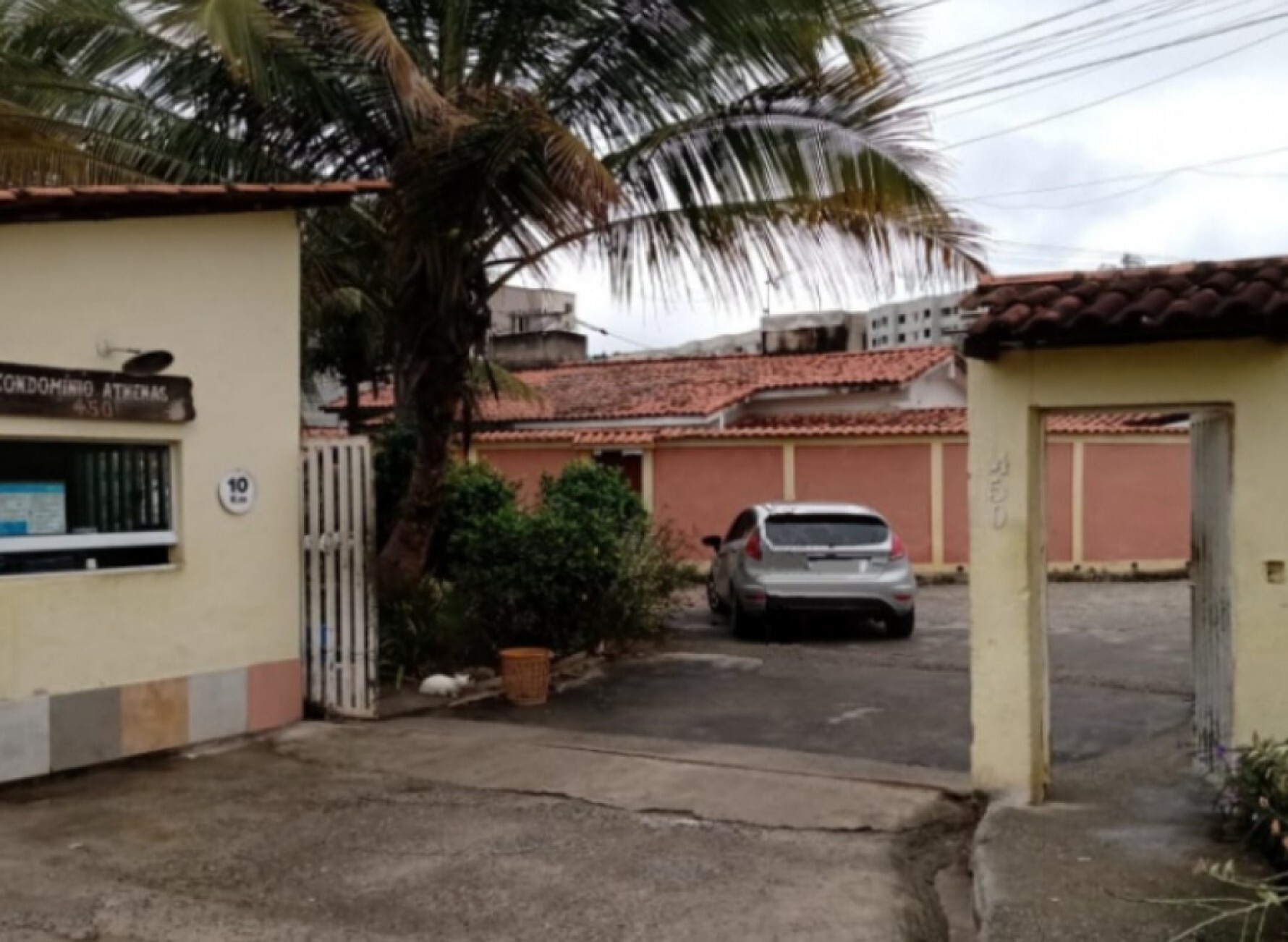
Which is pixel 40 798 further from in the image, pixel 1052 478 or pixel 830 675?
pixel 1052 478

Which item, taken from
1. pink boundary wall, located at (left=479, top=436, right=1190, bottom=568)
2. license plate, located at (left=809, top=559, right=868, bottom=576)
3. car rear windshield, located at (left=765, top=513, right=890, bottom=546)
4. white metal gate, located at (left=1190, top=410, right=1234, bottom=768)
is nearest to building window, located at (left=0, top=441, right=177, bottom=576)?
white metal gate, located at (left=1190, top=410, right=1234, bottom=768)

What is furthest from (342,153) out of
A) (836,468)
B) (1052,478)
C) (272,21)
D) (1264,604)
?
(1052,478)

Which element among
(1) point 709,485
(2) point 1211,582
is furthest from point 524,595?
(1) point 709,485

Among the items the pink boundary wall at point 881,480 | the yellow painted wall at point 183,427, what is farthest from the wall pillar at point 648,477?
the yellow painted wall at point 183,427

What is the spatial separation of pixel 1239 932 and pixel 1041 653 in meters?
2.26

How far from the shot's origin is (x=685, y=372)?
27.8 meters

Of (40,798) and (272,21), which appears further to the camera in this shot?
(272,21)

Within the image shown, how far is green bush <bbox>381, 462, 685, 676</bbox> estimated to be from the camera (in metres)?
11.2

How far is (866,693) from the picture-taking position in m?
10.8

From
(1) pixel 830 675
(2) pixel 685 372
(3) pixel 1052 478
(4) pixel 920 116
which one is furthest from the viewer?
(2) pixel 685 372

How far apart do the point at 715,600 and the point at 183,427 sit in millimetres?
9228

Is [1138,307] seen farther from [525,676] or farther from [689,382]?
[689,382]

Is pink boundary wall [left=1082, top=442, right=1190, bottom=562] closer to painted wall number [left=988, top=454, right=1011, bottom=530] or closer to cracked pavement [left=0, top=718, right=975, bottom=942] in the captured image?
cracked pavement [left=0, top=718, right=975, bottom=942]

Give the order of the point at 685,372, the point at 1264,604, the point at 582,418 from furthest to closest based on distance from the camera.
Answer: the point at 685,372, the point at 582,418, the point at 1264,604
